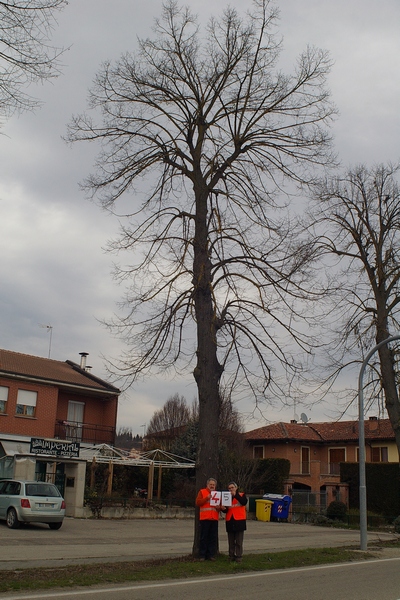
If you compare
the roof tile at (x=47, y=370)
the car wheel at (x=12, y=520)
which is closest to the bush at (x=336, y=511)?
the roof tile at (x=47, y=370)

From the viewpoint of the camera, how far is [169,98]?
14.4 m

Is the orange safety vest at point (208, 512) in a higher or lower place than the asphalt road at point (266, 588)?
higher

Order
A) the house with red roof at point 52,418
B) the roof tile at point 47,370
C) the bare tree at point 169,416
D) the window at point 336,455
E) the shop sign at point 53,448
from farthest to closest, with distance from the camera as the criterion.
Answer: the bare tree at point 169,416, the window at point 336,455, the roof tile at point 47,370, the house with red roof at point 52,418, the shop sign at point 53,448

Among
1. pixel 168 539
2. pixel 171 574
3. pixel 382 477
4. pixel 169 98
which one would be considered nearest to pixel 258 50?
A: pixel 169 98

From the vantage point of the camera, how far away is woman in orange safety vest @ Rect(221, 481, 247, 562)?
12.3 meters

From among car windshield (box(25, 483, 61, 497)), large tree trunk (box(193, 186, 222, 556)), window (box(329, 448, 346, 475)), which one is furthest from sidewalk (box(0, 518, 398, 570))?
window (box(329, 448, 346, 475))

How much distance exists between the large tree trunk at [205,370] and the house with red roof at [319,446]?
1277 inches

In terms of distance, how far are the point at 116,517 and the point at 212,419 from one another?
1562 cm

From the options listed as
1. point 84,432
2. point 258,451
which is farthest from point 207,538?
point 258,451

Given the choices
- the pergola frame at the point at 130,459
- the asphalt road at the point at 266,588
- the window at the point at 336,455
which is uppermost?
the window at the point at 336,455

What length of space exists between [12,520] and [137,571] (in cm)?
939

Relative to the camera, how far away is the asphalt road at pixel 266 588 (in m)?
8.58

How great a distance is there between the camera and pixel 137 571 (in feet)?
35.9

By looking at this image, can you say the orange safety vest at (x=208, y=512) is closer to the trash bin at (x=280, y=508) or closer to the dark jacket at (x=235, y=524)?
the dark jacket at (x=235, y=524)
